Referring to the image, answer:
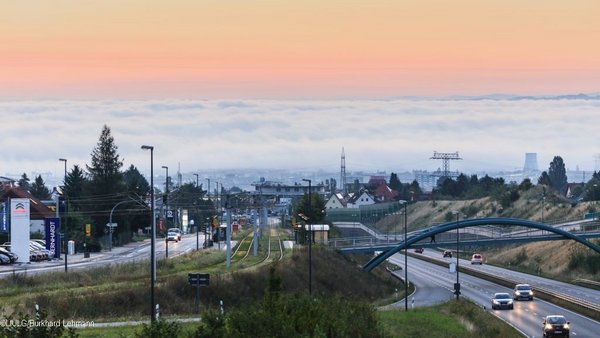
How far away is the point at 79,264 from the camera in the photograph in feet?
287

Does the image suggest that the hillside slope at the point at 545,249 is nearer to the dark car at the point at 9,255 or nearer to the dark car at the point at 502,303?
the dark car at the point at 502,303

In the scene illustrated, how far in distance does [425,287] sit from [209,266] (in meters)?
27.2

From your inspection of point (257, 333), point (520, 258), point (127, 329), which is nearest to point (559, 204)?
point (520, 258)

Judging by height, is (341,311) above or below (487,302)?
above

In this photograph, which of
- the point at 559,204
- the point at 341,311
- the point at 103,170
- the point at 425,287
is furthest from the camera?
the point at 559,204

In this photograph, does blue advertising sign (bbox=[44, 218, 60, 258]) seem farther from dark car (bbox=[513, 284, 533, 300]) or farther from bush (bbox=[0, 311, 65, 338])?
bush (bbox=[0, 311, 65, 338])

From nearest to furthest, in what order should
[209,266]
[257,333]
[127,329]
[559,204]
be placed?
[257,333], [127,329], [209,266], [559,204]

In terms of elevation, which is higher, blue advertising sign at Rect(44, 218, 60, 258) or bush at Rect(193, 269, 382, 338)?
bush at Rect(193, 269, 382, 338)

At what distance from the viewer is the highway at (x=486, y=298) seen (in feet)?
216

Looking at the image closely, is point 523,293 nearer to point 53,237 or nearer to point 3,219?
point 53,237

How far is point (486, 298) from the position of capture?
3688 inches

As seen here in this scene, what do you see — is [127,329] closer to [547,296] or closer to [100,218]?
[547,296]

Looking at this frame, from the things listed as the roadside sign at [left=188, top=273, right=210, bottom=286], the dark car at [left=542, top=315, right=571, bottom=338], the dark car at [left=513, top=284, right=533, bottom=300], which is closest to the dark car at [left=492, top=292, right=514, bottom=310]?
the dark car at [left=513, top=284, right=533, bottom=300]

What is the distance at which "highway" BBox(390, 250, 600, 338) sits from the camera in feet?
216
